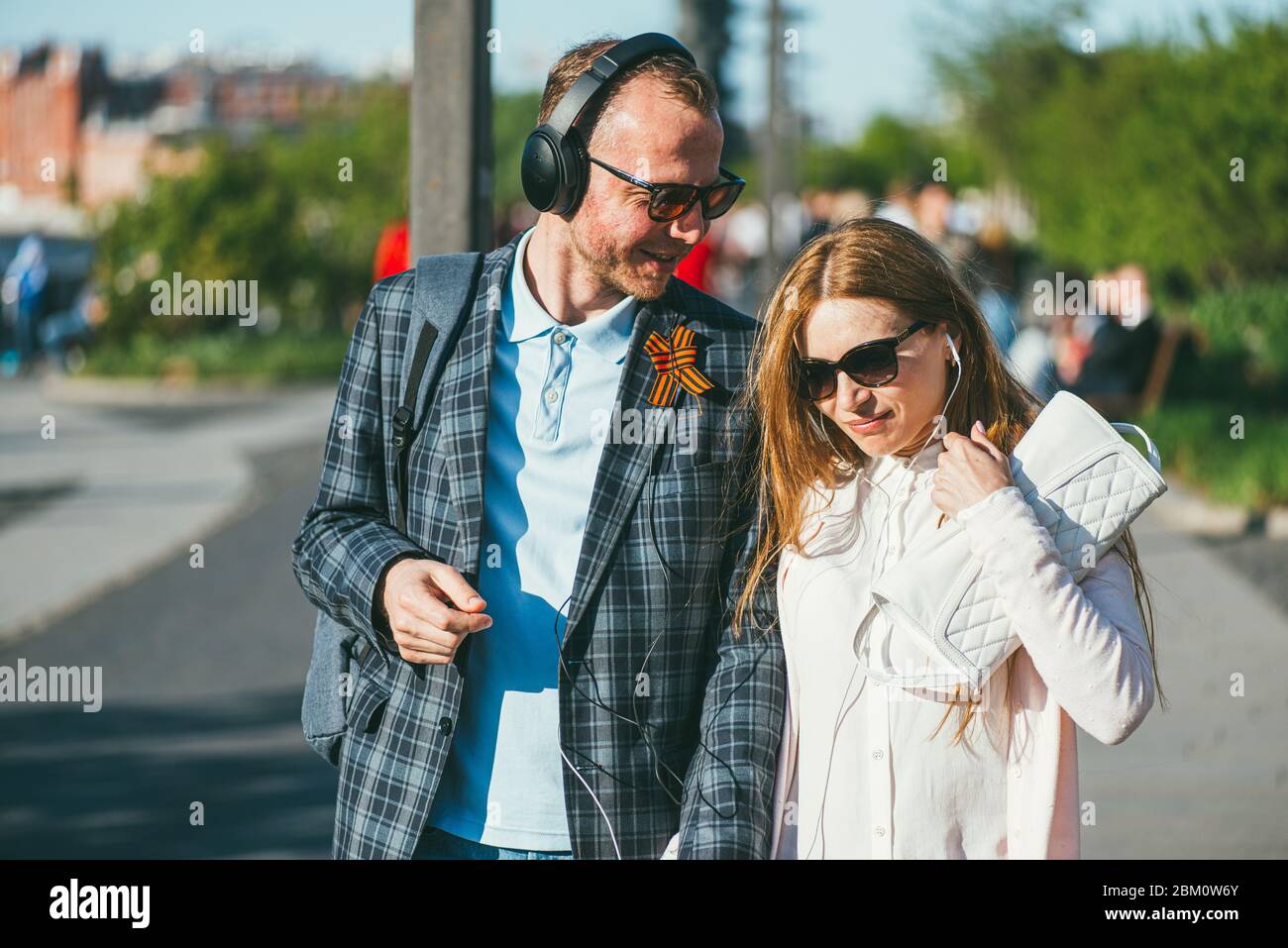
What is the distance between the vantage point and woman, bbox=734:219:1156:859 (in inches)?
91.9

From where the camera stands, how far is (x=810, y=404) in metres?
2.55

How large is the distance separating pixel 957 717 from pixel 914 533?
30 centimetres

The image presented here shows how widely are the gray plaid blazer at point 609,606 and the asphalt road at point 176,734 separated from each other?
3125 millimetres

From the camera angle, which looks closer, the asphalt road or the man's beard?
the man's beard

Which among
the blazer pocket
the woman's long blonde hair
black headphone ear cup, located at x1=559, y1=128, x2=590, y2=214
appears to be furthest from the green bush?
the blazer pocket

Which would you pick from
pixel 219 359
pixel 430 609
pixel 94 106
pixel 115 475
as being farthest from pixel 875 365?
pixel 94 106

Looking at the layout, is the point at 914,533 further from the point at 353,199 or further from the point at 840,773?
the point at 353,199

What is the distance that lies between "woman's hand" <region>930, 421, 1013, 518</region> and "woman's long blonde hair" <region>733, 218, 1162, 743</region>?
0.13 meters

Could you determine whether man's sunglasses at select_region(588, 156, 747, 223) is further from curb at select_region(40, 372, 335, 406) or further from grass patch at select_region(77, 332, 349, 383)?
grass patch at select_region(77, 332, 349, 383)

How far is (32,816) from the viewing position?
5809 mm

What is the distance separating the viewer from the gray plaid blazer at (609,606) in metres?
2.46

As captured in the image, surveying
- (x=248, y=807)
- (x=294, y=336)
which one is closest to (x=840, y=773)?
(x=248, y=807)

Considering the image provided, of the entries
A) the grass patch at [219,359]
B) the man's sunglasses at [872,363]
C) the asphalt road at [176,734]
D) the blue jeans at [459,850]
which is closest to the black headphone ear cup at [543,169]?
the man's sunglasses at [872,363]

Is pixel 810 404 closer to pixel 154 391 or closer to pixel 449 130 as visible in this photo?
pixel 449 130
